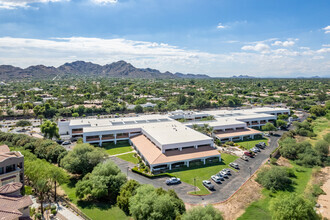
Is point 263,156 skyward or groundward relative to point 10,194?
groundward

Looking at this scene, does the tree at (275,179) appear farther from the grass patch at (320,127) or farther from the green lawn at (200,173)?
the grass patch at (320,127)

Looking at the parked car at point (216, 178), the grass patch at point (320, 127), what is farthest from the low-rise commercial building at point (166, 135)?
the grass patch at point (320, 127)

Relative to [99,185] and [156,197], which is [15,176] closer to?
[99,185]

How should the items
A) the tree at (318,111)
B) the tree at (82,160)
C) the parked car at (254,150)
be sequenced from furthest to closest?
1. the tree at (318,111)
2. the parked car at (254,150)
3. the tree at (82,160)

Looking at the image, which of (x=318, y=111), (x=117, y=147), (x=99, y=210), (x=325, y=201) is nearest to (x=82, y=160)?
(x=99, y=210)

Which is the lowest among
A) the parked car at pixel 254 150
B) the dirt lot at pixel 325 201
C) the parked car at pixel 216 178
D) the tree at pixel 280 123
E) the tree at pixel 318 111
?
the dirt lot at pixel 325 201

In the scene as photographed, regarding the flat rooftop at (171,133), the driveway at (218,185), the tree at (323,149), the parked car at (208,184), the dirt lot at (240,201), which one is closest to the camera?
the dirt lot at (240,201)

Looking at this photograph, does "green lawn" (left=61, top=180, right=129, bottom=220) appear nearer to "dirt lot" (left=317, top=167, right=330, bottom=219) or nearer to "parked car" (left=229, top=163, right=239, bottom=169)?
"parked car" (left=229, top=163, right=239, bottom=169)

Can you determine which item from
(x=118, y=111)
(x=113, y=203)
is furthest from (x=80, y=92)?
(x=113, y=203)
